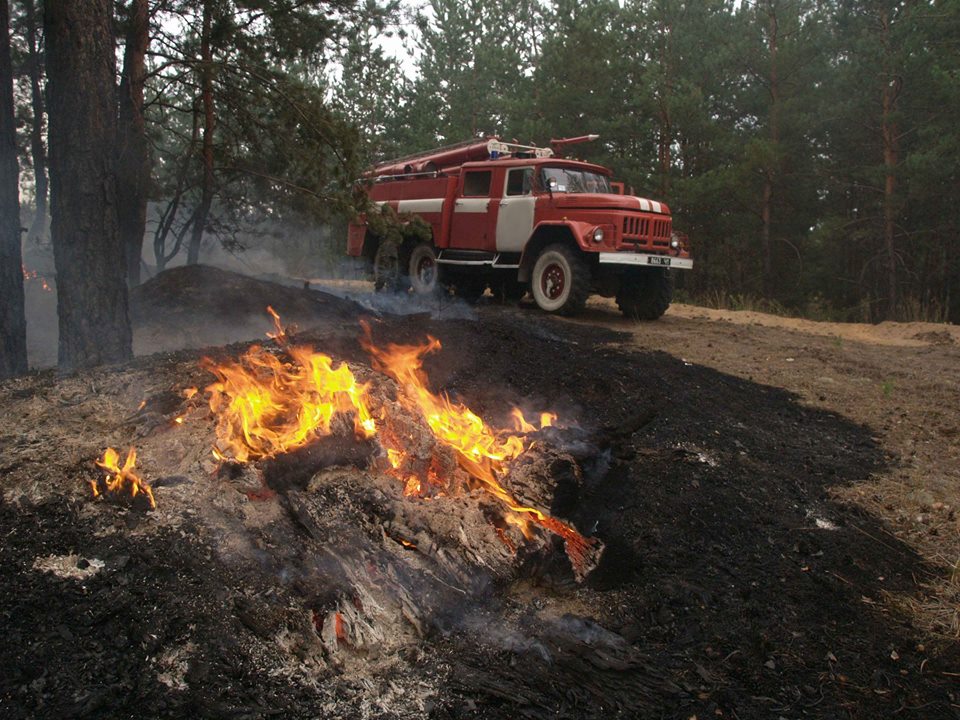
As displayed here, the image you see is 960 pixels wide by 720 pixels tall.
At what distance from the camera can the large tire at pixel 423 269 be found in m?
13.8

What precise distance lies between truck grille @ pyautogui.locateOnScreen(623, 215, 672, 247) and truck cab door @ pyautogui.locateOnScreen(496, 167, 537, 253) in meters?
1.59

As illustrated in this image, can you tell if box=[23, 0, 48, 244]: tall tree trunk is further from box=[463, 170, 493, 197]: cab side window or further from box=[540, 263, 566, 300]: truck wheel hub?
box=[540, 263, 566, 300]: truck wheel hub

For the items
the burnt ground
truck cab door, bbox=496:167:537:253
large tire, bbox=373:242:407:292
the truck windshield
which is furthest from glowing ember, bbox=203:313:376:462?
large tire, bbox=373:242:407:292

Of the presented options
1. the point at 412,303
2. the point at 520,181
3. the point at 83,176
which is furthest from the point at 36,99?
the point at 83,176

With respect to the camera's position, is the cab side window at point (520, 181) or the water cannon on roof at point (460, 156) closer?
the cab side window at point (520, 181)

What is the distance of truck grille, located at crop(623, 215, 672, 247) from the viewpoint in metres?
11.2

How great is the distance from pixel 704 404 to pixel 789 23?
734 inches

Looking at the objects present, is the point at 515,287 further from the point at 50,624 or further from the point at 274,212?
the point at 50,624

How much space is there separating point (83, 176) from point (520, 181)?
23.5ft

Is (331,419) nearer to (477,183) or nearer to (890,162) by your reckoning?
(477,183)

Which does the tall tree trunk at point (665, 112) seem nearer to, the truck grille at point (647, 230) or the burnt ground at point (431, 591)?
the truck grille at point (647, 230)

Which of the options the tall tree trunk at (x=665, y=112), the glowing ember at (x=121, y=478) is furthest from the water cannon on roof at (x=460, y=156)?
the glowing ember at (x=121, y=478)

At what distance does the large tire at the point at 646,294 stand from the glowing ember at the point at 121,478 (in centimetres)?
985

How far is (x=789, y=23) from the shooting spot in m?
21.1
